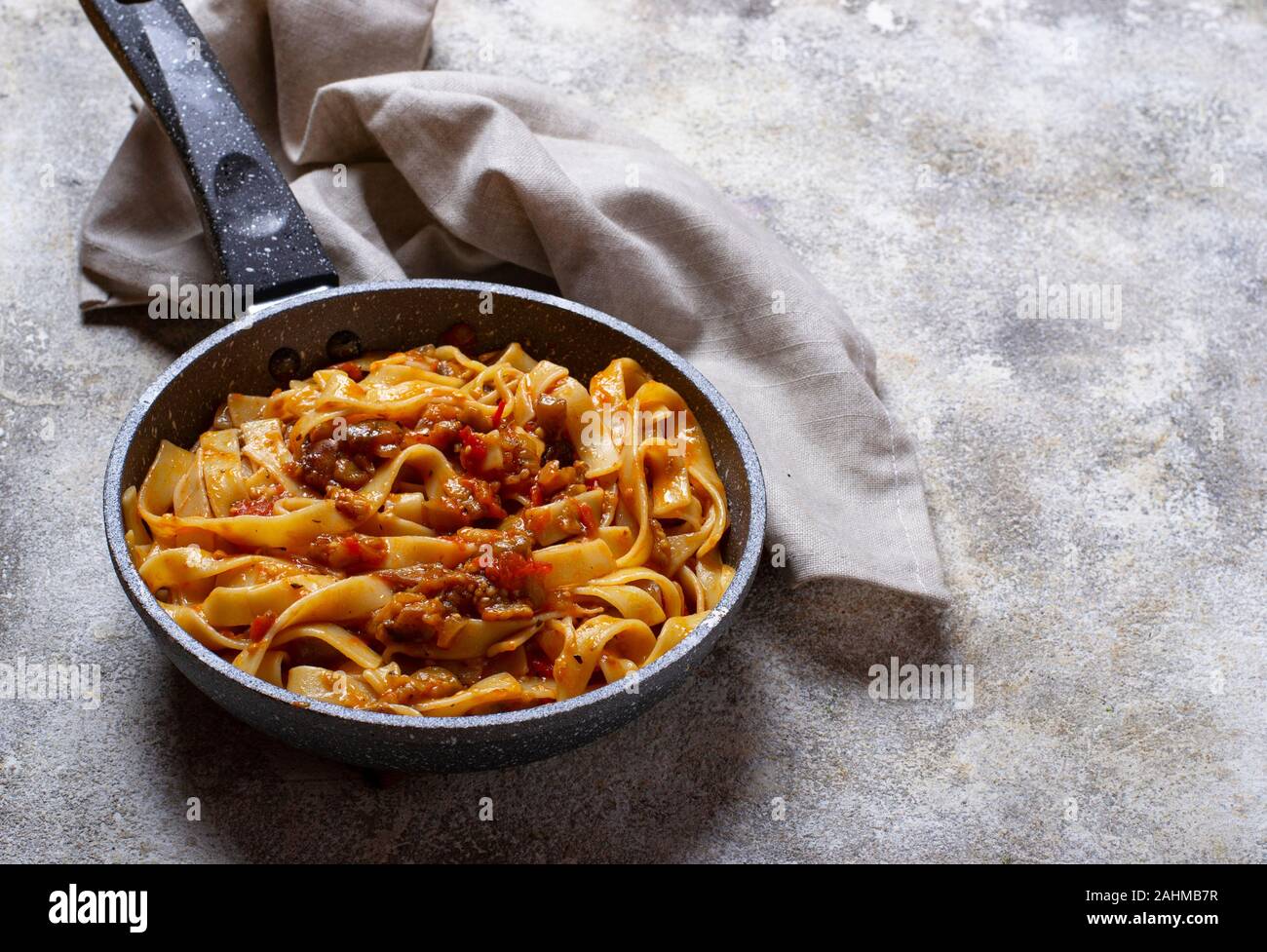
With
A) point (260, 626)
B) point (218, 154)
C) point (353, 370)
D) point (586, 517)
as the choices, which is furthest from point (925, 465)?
point (218, 154)

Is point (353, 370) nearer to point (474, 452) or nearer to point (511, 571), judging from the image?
point (474, 452)

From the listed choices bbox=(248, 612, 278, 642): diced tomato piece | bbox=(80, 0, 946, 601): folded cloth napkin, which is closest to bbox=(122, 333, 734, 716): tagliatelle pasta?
bbox=(248, 612, 278, 642): diced tomato piece

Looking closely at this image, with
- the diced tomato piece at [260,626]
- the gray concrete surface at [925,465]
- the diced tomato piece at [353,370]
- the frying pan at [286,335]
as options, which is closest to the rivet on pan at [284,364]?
the frying pan at [286,335]

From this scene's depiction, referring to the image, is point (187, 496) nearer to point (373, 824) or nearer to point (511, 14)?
point (373, 824)

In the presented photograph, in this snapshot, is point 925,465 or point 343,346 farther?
point 925,465

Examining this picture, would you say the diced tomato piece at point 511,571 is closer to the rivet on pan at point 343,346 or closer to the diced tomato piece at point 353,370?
the diced tomato piece at point 353,370

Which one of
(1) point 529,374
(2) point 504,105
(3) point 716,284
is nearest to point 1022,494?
(3) point 716,284

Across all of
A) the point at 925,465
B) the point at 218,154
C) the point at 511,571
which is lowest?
the point at 925,465
